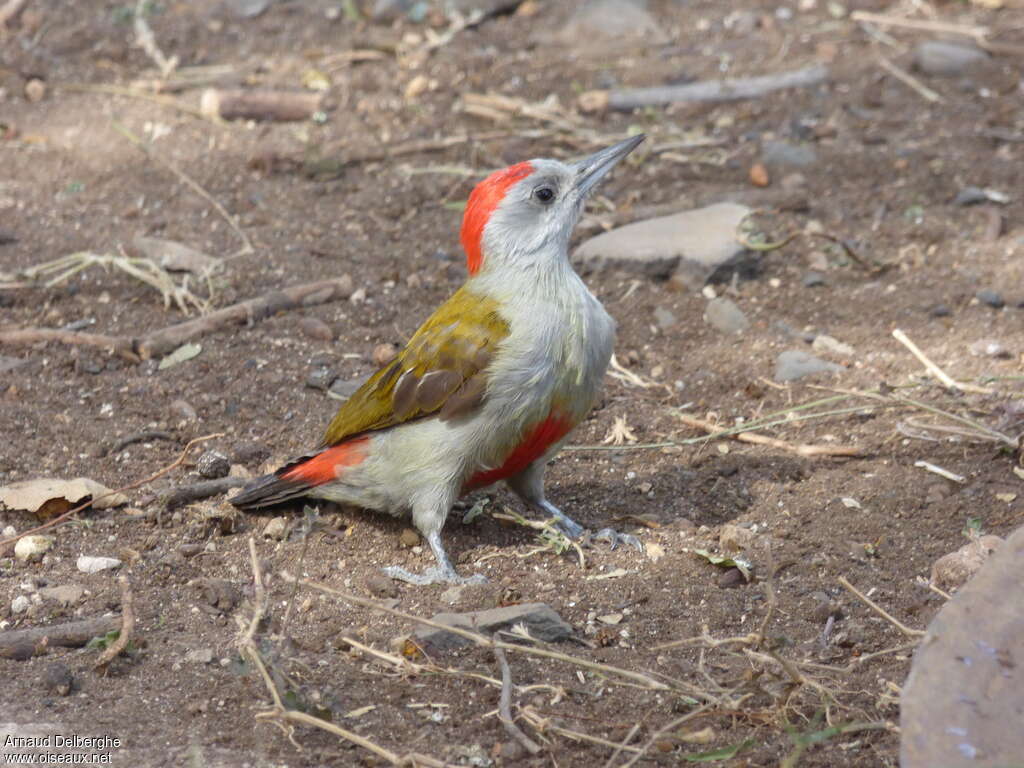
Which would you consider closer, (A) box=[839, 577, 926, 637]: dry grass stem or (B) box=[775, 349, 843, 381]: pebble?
(A) box=[839, 577, 926, 637]: dry grass stem

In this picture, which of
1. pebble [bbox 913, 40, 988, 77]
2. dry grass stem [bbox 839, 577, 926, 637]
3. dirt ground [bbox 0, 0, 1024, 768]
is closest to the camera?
dirt ground [bbox 0, 0, 1024, 768]

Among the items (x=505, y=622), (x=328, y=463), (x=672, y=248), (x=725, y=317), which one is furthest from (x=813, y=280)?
(x=505, y=622)

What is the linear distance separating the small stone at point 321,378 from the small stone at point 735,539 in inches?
74.6

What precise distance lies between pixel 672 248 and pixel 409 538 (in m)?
2.32

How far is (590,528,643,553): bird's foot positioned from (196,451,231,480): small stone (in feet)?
4.65

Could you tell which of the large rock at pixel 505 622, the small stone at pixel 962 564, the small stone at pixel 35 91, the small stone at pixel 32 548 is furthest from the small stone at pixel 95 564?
the small stone at pixel 35 91

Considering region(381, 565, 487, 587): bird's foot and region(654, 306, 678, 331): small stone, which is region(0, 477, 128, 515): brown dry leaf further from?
region(654, 306, 678, 331): small stone

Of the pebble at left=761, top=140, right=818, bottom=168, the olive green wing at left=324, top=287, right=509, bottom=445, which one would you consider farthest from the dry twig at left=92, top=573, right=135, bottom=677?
the pebble at left=761, top=140, right=818, bottom=168

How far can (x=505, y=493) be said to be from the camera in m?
5.34

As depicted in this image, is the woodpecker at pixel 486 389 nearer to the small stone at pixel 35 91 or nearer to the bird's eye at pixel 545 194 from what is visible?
the bird's eye at pixel 545 194

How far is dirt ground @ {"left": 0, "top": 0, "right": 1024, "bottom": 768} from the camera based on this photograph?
3.59m

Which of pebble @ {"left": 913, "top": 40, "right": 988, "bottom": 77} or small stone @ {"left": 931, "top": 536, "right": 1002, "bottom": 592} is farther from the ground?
small stone @ {"left": 931, "top": 536, "right": 1002, "bottom": 592}

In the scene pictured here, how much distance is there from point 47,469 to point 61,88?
13.5 feet

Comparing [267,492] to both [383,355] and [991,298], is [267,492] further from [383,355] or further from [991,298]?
[991,298]
